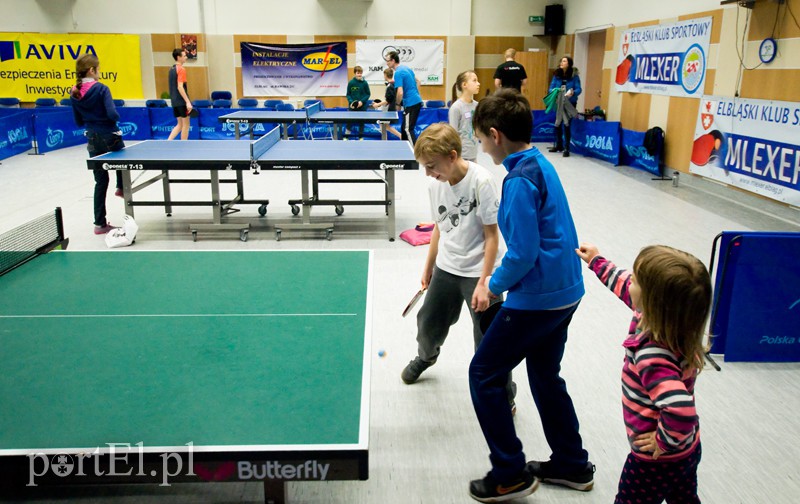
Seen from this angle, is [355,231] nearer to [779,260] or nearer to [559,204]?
[779,260]

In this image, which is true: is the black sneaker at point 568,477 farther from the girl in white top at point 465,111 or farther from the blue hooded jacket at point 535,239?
the girl in white top at point 465,111

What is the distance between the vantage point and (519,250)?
2348mm

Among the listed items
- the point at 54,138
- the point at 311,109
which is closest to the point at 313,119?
the point at 311,109

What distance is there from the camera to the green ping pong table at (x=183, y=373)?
6.00 ft

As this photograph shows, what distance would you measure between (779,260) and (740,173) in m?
5.23

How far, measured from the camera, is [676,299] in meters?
1.87

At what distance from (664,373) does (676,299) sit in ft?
0.70

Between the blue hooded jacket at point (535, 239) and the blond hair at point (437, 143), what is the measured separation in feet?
1.69

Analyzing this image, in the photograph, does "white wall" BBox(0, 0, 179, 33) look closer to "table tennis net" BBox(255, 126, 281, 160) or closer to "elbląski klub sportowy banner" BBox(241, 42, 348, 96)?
"elbląski klub sportowy banner" BBox(241, 42, 348, 96)

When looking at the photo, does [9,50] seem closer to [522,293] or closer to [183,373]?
[183,373]

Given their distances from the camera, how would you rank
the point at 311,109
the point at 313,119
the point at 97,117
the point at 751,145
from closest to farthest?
the point at 97,117
the point at 751,145
the point at 313,119
the point at 311,109

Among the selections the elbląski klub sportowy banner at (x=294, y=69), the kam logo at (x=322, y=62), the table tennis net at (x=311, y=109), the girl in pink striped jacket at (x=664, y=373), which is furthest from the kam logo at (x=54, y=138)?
the girl in pink striped jacket at (x=664, y=373)

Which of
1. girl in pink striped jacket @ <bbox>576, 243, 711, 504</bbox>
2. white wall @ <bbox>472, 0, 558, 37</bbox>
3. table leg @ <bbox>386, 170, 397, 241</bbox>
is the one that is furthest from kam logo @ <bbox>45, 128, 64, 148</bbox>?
girl in pink striped jacket @ <bbox>576, 243, 711, 504</bbox>

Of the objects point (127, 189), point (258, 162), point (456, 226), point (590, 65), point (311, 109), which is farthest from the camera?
point (590, 65)
